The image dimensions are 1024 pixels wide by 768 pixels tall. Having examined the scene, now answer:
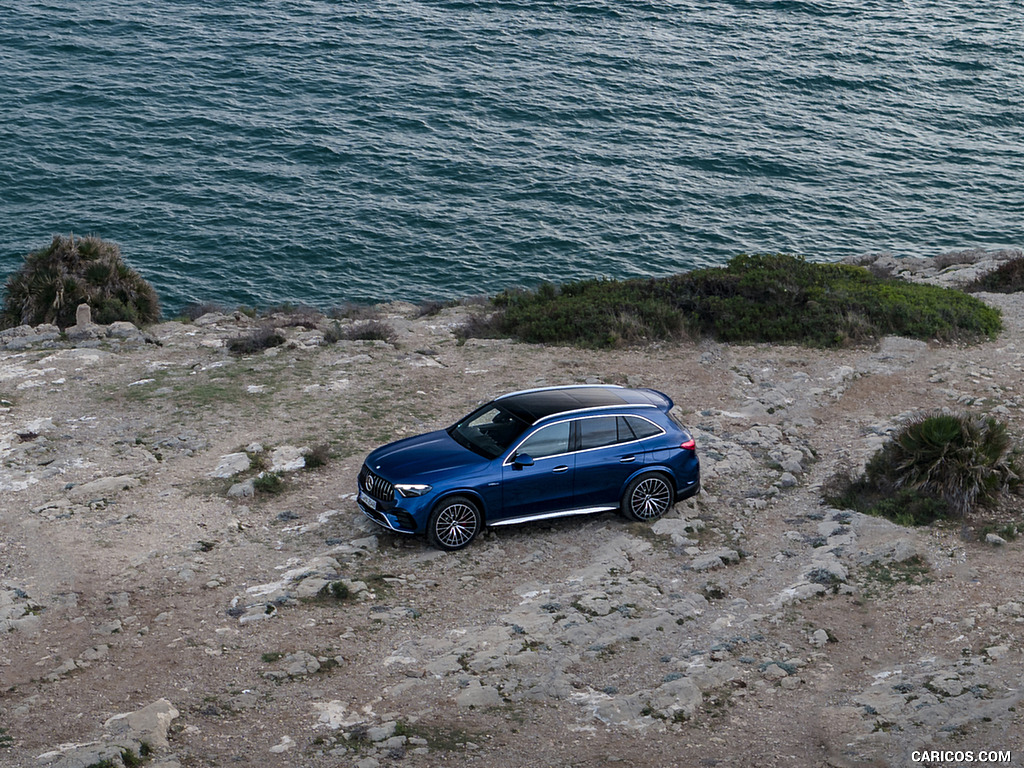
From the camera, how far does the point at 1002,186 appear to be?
140 ft

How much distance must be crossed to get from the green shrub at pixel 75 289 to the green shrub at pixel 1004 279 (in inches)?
876

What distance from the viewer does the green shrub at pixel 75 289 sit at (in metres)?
24.0

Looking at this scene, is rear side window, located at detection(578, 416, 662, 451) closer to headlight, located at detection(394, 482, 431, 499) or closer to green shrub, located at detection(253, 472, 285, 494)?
headlight, located at detection(394, 482, 431, 499)

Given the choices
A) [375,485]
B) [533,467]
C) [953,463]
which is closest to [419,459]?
[375,485]

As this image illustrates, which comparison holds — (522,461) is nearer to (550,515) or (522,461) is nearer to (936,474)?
(550,515)

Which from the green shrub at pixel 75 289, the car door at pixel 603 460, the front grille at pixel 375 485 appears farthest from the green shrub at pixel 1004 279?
the green shrub at pixel 75 289

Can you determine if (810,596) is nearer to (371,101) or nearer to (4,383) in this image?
(4,383)

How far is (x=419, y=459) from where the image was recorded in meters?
13.3

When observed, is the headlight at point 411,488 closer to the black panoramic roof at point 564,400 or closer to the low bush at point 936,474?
the black panoramic roof at point 564,400

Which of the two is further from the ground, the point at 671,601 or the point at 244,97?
the point at 244,97

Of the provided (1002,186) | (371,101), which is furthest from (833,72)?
(371,101)

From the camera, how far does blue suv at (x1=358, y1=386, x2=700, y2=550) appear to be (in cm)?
1298

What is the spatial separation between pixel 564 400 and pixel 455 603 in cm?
364

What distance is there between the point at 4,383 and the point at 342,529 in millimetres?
9403
